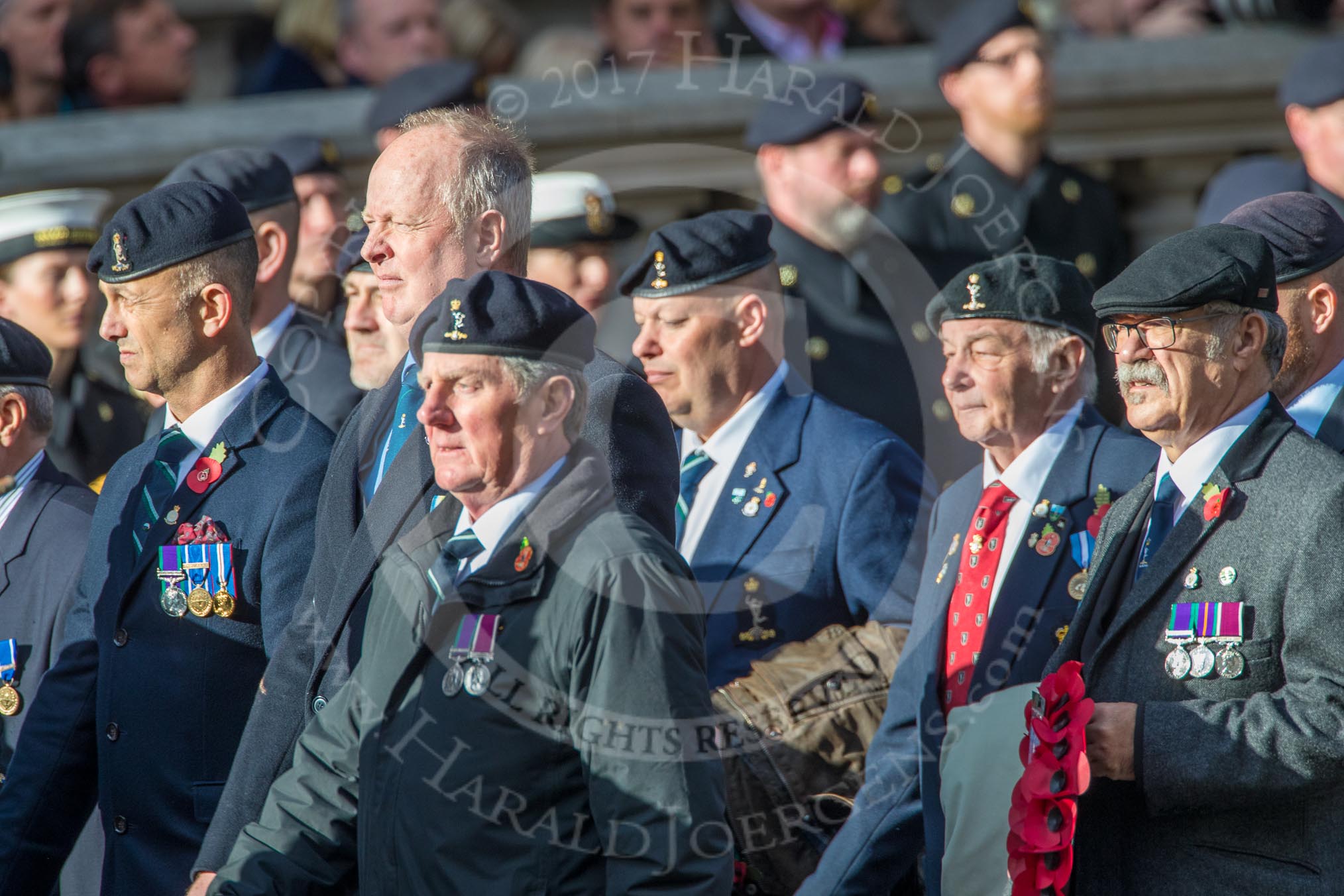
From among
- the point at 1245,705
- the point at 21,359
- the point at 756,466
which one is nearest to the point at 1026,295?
the point at 756,466

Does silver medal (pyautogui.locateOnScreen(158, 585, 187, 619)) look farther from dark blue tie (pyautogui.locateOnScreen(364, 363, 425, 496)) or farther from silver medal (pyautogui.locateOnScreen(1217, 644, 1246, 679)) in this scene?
silver medal (pyautogui.locateOnScreen(1217, 644, 1246, 679))

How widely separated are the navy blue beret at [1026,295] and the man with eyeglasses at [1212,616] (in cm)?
74

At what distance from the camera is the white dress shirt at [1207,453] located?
350 cm

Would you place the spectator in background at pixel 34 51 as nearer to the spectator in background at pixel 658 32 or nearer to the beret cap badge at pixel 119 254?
the spectator in background at pixel 658 32

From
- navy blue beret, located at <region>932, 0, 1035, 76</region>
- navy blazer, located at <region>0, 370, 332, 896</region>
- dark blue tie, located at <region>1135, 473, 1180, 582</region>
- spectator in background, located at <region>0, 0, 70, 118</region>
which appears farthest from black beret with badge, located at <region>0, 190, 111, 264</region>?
dark blue tie, located at <region>1135, 473, 1180, 582</region>

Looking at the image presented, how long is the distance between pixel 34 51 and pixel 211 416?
157 inches

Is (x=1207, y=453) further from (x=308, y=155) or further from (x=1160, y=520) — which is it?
(x=308, y=155)

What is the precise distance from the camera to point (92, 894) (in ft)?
15.0

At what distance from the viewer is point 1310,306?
412 centimetres

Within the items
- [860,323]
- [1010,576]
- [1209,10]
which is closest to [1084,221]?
[860,323]

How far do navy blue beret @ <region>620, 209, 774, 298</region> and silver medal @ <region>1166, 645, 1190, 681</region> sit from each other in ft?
6.36

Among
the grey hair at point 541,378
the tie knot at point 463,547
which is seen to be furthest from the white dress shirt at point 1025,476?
the tie knot at point 463,547

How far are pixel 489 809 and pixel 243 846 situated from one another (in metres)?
0.59

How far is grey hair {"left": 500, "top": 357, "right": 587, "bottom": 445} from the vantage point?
3.39 metres
